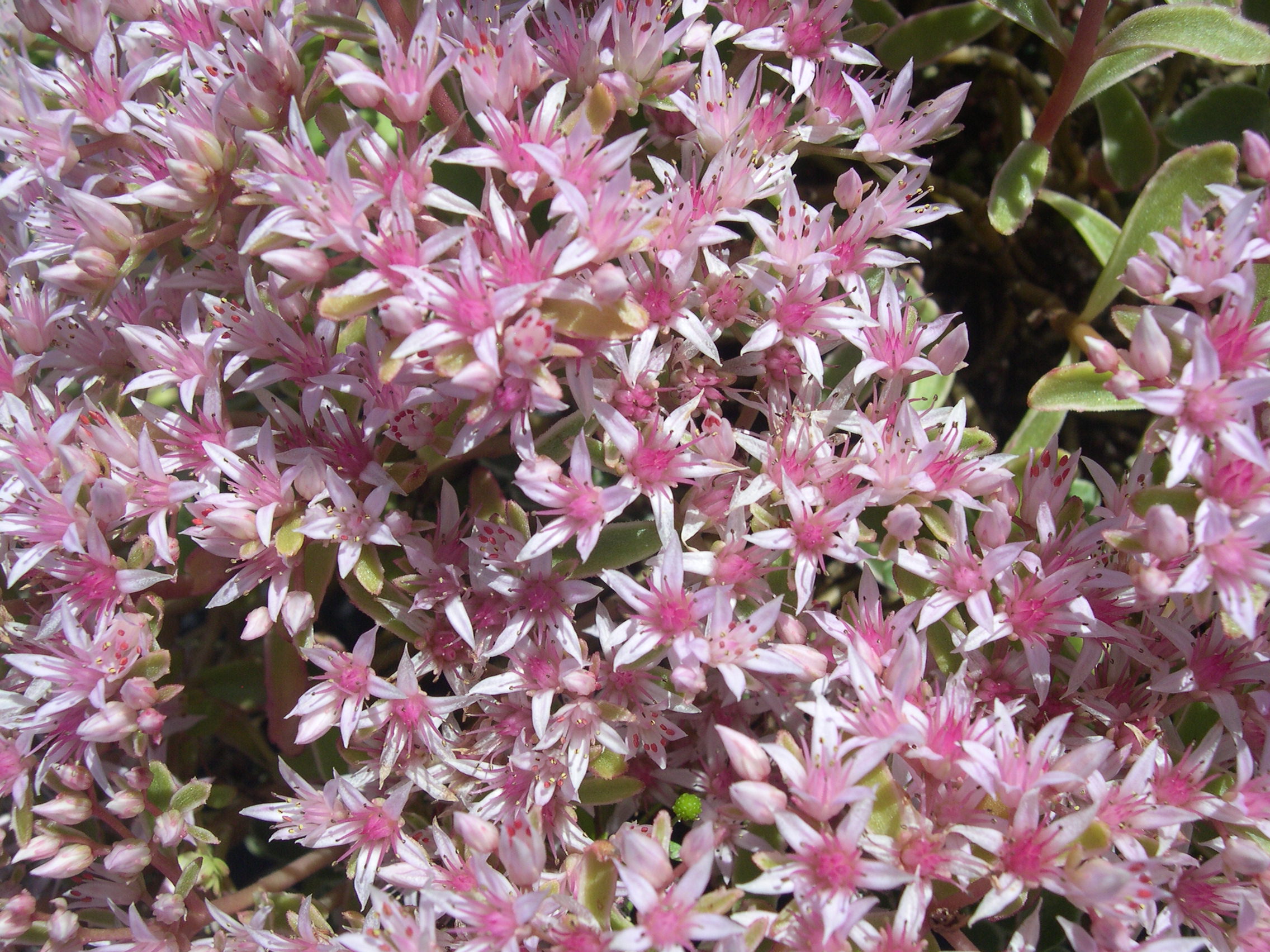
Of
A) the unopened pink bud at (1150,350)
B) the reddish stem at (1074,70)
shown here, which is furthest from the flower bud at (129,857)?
the reddish stem at (1074,70)

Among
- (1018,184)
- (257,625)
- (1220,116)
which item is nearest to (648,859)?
(257,625)

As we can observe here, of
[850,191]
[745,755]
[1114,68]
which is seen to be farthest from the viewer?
[1114,68]

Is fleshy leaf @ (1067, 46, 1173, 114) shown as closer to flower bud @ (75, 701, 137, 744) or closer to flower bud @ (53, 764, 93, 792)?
flower bud @ (75, 701, 137, 744)

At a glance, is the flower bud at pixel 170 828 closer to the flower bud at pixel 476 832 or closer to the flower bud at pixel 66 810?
the flower bud at pixel 66 810

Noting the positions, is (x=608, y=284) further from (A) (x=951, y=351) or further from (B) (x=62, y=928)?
(B) (x=62, y=928)

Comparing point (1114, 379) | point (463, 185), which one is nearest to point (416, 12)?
point (463, 185)

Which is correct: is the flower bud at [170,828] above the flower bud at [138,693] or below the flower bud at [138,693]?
below

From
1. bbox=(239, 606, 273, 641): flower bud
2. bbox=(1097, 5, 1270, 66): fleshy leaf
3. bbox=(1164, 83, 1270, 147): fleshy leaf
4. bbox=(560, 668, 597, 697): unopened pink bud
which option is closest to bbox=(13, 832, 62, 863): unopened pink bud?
bbox=(239, 606, 273, 641): flower bud
